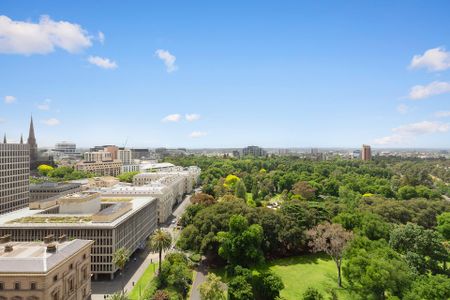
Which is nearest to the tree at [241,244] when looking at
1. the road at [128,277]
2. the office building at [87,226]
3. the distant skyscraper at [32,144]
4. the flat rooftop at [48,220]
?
the road at [128,277]

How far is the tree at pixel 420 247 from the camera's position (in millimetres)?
52884

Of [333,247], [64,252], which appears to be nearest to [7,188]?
[64,252]

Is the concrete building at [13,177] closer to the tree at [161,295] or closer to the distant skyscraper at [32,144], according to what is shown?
the tree at [161,295]

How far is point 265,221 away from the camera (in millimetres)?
68125

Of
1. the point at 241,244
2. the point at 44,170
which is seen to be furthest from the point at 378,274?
the point at 44,170

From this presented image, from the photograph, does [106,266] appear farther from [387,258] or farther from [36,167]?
[36,167]

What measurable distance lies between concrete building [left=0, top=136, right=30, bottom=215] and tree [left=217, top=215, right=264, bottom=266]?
5962 centimetres

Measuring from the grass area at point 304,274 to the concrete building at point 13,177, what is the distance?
5893 centimetres

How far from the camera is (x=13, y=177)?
8294 centimetres

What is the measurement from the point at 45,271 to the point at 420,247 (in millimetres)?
60049

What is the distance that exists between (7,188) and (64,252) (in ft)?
172

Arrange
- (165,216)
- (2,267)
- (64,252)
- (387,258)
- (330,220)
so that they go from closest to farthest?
(2,267)
(64,252)
(387,258)
(330,220)
(165,216)

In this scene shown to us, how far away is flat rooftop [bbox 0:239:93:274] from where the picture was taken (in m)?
36.8

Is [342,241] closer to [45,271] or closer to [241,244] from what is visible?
[241,244]
